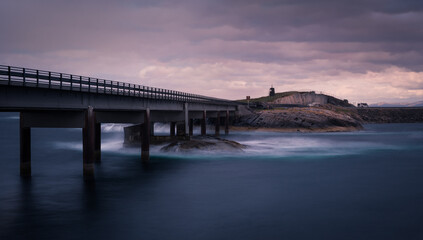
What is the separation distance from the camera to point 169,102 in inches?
2023

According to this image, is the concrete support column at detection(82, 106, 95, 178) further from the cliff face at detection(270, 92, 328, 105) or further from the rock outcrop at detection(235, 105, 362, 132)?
the cliff face at detection(270, 92, 328, 105)

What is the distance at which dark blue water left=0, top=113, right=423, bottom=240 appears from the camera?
63.4 ft

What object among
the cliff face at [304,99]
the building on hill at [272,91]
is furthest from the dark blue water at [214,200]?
the building on hill at [272,91]

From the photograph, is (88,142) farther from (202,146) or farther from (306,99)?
(306,99)

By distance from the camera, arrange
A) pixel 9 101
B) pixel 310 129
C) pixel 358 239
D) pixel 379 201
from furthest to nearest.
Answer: pixel 310 129 → pixel 379 201 → pixel 9 101 → pixel 358 239

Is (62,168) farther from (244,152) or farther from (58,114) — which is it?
(244,152)

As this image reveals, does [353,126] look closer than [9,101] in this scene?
No

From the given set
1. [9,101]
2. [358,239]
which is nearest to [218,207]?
[358,239]

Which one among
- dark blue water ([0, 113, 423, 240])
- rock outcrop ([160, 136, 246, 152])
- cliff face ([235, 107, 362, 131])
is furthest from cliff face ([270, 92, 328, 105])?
dark blue water ([0, 113, 423, 240])

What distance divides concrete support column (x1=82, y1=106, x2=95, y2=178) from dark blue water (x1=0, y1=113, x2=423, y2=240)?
4.39 ft

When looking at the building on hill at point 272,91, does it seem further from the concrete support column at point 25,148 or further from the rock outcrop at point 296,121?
the concrete support column at point 25,148

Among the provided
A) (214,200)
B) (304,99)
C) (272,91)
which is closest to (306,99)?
(304,99)

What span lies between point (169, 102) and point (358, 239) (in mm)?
37034

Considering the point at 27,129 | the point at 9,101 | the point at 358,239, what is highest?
the point at 9,101
